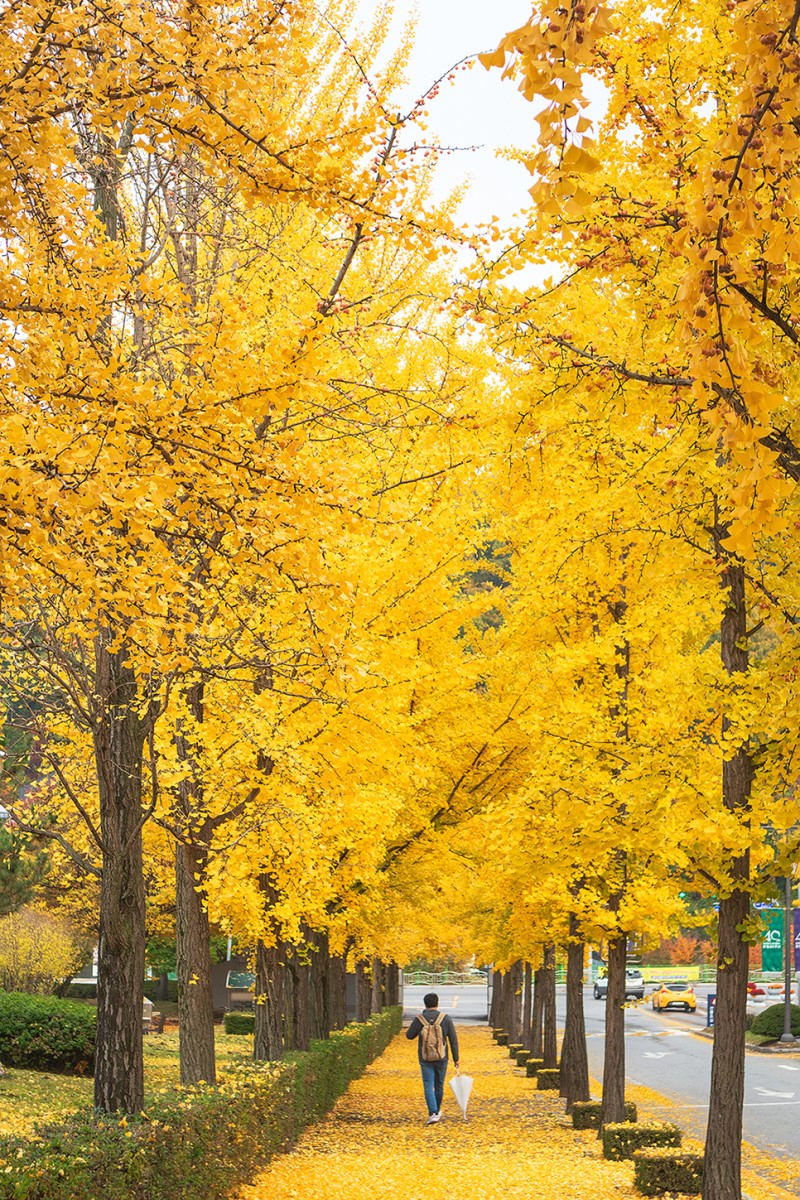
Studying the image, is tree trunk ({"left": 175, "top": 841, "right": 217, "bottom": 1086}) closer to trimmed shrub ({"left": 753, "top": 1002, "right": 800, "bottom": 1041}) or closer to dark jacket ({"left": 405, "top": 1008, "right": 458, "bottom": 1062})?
dark jacket ({"left": 405, "top": 1008, "right": 458, "bottom": 1062})

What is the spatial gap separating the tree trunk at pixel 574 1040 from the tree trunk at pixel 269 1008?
4.23 metres

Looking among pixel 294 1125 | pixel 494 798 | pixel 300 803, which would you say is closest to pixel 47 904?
pixel 494 798

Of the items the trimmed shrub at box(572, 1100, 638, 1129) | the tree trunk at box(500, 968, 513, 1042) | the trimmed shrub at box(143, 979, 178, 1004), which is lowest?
the trimmed shrub at box(143, 979, 178, 1004)

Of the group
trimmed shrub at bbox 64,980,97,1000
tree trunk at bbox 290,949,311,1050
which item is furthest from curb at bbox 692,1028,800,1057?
trimmed shrub at bbox 64,980,97,1000

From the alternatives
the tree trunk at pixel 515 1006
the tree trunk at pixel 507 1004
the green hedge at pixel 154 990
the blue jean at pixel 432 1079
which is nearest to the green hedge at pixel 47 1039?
the blue jean at pixel 432 1079

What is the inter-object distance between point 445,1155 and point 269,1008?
2.56m

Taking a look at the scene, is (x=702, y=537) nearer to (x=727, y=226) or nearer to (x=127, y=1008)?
(x=127, y=1008)

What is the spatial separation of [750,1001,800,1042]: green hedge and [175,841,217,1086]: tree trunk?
2619cm

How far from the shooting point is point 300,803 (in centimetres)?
1067

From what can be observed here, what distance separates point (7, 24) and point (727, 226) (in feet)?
9.68

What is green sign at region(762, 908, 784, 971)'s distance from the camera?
34312mm

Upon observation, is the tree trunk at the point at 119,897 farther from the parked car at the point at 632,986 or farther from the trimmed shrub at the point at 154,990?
the parked car at the point at 632,986

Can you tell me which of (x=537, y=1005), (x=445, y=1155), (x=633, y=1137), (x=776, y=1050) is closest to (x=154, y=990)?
(x=537, y=1005)

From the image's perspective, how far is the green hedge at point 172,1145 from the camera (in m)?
5.20
